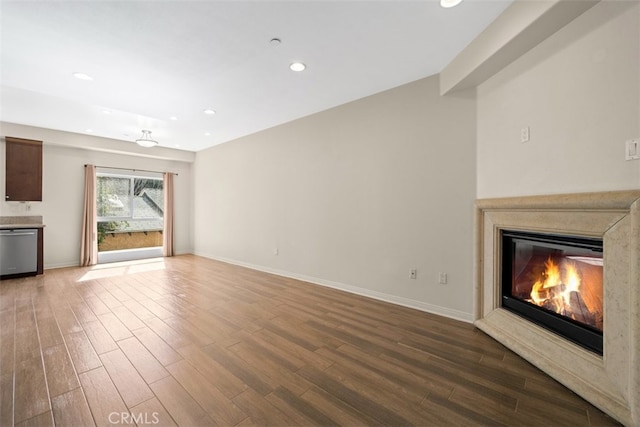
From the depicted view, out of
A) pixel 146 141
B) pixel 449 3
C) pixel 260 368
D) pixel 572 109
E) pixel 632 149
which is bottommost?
pixel 260 368

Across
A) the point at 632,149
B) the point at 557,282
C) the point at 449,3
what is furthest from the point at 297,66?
the point at 557,282

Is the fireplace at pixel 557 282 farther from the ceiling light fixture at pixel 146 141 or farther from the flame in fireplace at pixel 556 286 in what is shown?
the ceiling light fixture at pixel 146 141

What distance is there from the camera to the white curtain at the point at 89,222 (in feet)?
18.2

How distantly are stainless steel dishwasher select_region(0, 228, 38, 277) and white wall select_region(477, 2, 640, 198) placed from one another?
7299 millimetres

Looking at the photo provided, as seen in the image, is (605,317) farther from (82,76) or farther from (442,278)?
(82,76)

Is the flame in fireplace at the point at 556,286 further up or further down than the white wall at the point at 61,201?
further down

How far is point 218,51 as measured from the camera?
99.0 inches

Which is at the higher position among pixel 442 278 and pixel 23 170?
pixel 23 170

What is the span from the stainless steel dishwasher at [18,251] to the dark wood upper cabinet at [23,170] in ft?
2.36

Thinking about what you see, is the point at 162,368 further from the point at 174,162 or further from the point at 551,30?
the point at 174,162

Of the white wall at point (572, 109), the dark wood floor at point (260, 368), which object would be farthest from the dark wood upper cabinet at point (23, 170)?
the white wall at point (572, 109)

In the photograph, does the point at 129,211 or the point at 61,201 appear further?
the point at 129,211

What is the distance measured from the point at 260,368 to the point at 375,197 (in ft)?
7.75

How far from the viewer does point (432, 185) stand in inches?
116
